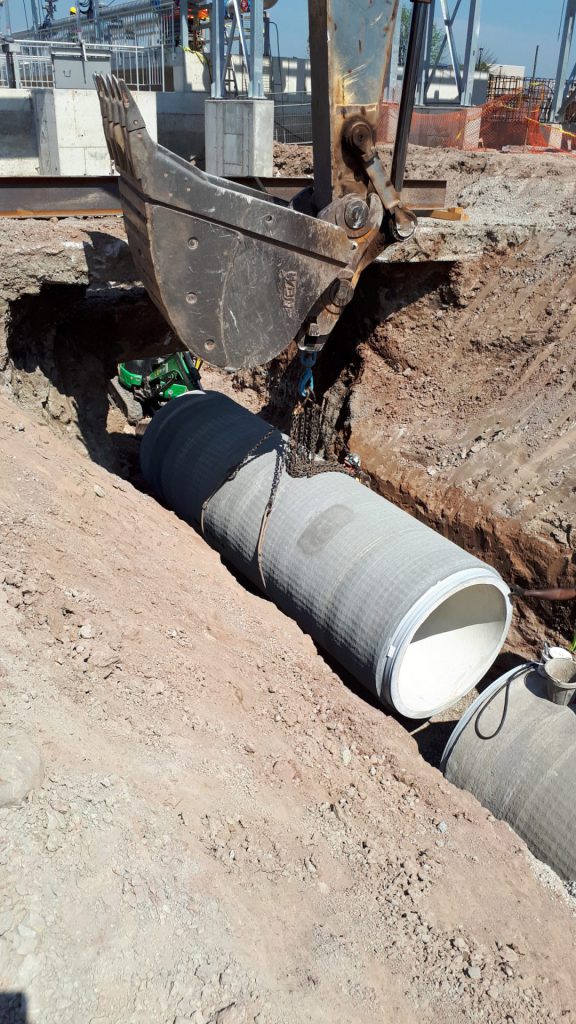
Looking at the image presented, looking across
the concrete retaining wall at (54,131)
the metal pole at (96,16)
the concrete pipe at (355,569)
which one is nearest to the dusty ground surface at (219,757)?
the concrete pipe at (355,569)

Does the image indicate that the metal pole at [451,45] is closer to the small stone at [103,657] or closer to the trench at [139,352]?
the trench at [139,352]

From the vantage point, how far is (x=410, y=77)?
5039 millimetres

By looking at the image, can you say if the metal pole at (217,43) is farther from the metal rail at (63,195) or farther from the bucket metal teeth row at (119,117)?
the bucket metal teeth row at (119,117)

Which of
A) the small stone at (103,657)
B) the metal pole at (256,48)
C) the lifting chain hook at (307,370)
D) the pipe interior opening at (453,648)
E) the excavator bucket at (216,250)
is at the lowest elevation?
the pipe interior opening at (453,648)

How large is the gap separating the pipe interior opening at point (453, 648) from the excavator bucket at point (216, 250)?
2.40 m

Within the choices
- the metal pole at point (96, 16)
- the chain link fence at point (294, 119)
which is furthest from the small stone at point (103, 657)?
the metal pole at point (96, 16)

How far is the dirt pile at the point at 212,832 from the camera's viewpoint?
9.16 ft

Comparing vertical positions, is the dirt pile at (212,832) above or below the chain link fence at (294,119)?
below

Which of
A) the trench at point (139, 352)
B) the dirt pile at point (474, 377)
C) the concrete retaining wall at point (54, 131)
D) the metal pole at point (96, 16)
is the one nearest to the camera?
the trench at point (139, 352)

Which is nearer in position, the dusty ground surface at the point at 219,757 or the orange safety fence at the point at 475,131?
the dusty ground surface at the point at 219,757

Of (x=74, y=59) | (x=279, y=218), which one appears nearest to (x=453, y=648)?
(x=279, y=218)

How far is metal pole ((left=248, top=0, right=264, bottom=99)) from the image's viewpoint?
13.8 metres

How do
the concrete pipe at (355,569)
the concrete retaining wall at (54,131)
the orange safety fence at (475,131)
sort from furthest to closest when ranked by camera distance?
1. the orange safety fence at (475,131)
2. the concrete retaining wall at (54,131)
3. the concrete pipe at (355,569)

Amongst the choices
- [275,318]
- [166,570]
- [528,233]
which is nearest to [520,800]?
[166,570]
